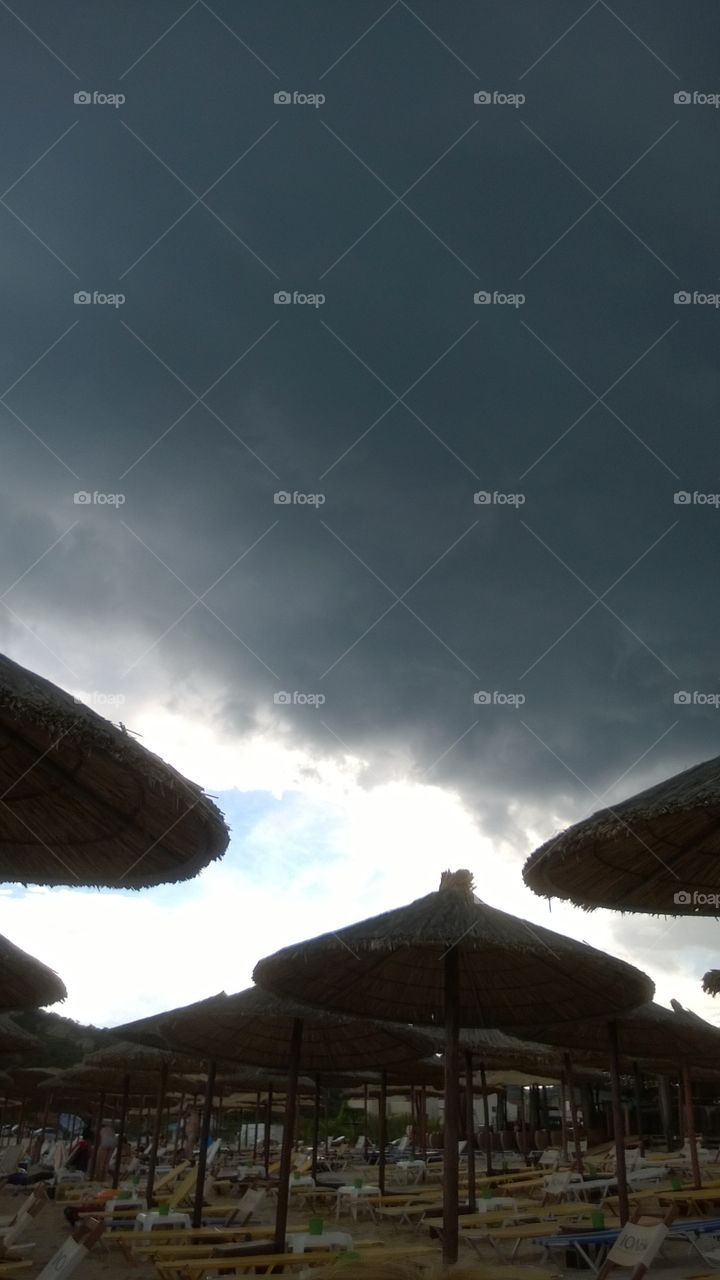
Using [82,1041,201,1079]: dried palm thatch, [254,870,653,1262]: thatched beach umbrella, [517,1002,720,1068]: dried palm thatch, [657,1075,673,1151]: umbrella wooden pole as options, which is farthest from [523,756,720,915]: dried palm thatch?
[657,1075,673,1151]: umbrella wooden pole

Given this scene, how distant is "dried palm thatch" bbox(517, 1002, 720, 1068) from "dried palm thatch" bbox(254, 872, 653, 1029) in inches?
94.1

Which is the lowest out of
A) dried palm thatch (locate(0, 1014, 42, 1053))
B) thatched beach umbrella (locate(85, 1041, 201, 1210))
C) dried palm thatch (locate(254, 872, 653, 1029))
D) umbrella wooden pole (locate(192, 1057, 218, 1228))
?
umbrella wooden pole (locate(192, 1057, 218, 1228))

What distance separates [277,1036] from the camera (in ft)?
30.5

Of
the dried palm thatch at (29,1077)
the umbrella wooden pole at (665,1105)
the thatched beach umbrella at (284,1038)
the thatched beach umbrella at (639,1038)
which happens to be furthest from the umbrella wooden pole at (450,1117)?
the umbrella wooden pole at (665,1105)

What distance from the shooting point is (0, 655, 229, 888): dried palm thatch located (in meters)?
3.15

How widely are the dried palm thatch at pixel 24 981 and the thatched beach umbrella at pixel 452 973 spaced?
211 cm

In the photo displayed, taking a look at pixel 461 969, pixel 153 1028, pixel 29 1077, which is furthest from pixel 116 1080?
pixel 461 969

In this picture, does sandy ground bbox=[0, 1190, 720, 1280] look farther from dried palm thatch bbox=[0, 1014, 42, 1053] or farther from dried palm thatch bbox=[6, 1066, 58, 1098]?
Answer: dried palm thatch bbox=[6, 1066, 58, 1098]

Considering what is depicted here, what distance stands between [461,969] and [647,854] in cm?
246

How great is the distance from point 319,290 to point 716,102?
13.7 ft

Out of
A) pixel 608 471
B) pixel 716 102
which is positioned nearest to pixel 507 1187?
pixel 608 471

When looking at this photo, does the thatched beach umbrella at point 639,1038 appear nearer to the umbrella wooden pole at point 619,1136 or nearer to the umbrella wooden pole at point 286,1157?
the umbrella wooden pole at point 619,1136

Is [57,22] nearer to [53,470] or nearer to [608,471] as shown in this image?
[53,470]

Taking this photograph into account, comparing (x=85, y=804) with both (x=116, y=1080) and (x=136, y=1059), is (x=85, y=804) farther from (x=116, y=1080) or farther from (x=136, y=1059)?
(x=116, y=1080)
